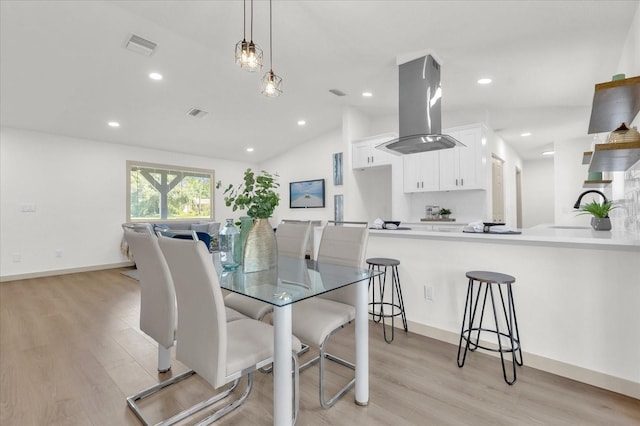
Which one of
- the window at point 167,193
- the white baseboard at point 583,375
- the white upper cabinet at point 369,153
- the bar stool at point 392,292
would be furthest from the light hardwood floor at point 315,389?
the window at point 167,193

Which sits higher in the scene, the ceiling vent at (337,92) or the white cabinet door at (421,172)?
the ceiling vent at (337,92)

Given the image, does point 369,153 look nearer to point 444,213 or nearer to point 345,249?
point 444,213

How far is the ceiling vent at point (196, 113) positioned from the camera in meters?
4.92

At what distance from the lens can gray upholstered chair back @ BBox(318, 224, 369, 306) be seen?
204 centimetres

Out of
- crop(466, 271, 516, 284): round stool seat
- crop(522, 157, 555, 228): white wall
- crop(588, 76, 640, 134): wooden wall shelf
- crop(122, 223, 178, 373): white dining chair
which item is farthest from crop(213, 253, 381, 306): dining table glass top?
Result: crop(522, 157, 555, 228): white wall

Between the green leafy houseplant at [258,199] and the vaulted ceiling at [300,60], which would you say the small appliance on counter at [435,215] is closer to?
the vaulted ceiling at [300,60]

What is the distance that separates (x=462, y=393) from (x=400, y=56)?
3140 mm

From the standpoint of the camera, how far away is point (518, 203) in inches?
295

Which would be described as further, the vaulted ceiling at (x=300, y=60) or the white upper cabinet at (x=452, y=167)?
the white upper cabinet at (x=452, y=167)

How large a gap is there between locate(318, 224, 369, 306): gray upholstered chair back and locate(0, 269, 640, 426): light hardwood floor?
538 mm

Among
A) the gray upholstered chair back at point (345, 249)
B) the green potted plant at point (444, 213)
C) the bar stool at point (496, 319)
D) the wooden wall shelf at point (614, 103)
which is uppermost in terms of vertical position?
the wooden wall shelf at point (614, 103)

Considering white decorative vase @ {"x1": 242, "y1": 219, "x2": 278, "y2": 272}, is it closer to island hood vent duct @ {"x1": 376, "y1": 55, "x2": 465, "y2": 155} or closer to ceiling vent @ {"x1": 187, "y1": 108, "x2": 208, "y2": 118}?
island hood vent duct @ {"x1": 376, "y1": 55, "x2": 465, "y2": 155}

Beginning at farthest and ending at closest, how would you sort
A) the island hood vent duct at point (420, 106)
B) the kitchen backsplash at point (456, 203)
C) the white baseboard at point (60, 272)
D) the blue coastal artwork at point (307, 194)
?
1. the blue coastal artwork at point (307, 194)
2. the white baseboard at point (60, 272)
3. the kitchen backsplash at point (456, 203)
4. the island hood vent duct at point (420, 106)

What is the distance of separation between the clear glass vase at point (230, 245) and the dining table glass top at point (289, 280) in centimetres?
5
